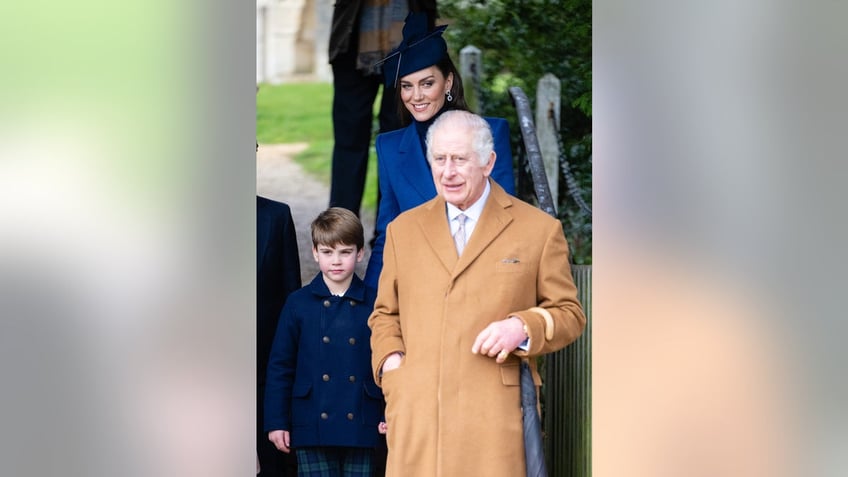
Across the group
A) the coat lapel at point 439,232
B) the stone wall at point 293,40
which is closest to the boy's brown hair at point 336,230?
the coat lapel at point 439,232

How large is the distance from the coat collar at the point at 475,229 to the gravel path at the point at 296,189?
2.21 metres

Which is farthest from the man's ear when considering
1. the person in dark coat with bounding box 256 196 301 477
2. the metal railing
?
the person in dark coat with bounding box 256 196 301 477

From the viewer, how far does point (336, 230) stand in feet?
19.3

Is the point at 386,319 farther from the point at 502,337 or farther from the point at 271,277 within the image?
the point at 271,277

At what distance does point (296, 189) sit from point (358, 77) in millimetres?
2183

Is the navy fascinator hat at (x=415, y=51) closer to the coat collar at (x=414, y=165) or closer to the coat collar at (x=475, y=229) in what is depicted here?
the coat collar at (x=414, y=165)

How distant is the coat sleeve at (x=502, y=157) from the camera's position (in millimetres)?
6055

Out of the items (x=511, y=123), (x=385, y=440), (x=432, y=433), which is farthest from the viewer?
(x=511, y=123)

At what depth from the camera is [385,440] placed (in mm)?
5934

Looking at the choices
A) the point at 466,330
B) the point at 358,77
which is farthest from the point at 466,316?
the point at 358,77
